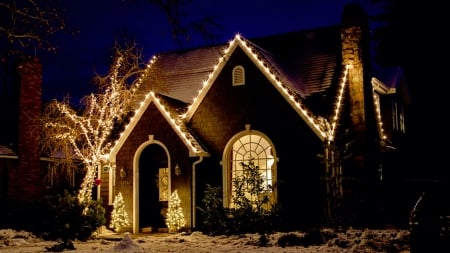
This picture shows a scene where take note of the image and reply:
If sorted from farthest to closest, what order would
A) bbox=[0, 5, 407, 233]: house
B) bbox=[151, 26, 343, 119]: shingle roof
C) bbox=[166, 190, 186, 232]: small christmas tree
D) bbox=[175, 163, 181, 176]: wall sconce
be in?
bbox=[151, 26, 343, 119]: shingle roof → bbox=[175, 163, 181, 176]: wall sconce → bbox=[166, 190, 186, 232]: small christmas tree → bbox=[0, 5, 407, 233]: house

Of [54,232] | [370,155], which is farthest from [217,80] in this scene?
[54,232]

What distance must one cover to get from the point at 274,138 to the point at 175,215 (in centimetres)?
419

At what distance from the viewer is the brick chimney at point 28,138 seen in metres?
22.9

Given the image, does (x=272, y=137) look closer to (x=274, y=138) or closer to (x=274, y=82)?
(x=274, y=138)

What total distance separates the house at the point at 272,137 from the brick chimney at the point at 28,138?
3.98 m

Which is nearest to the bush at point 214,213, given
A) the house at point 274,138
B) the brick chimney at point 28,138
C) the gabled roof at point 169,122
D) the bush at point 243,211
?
the bush at point 243,211

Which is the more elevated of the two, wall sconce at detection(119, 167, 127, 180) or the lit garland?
Answer: the lit garland

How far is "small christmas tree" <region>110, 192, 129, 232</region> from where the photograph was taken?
19641 mm

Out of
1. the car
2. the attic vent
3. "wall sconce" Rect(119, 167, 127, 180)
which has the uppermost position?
the attic vent

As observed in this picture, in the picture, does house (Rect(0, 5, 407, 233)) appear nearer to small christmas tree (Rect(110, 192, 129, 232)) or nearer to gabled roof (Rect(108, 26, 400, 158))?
gabled roof (Rect(108, 26, 400, 158))

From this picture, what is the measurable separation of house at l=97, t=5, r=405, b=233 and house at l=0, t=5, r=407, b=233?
3 centimetres

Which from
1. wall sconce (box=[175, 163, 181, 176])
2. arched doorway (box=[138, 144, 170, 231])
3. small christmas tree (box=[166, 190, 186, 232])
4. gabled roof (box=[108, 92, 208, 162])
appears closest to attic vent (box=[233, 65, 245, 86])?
gabled roof (box=[108, 92, 208, 162])

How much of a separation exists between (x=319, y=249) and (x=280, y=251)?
2.86ft

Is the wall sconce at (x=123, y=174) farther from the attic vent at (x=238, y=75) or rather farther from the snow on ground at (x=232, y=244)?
the attic vent at (x=238, y=75)
